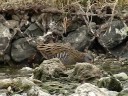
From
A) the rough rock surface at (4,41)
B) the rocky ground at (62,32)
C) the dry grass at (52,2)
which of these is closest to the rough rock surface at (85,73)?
the rocky ground at (62,32)

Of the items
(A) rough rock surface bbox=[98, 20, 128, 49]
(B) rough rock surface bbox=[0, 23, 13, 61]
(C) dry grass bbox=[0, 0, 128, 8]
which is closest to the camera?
(B) rough rock surface bbox=[0, 23, 13, 61]

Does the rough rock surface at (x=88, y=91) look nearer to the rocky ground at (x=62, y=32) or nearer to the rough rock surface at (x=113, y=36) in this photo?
the rocky ground at (x=62, y=32)

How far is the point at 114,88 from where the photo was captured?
→ 5836mm

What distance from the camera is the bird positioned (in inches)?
334

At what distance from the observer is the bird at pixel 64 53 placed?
8.49 m

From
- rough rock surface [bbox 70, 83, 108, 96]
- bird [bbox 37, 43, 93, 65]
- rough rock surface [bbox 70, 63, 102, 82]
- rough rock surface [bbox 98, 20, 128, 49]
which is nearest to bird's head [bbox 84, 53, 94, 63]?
bird [bbox 37, 43, 93, 65]

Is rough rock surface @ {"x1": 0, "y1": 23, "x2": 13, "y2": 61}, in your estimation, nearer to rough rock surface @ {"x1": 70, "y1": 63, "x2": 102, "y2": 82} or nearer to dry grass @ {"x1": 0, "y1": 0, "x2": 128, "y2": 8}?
dry grass @ {"x1": 0, "y1": 0, "x2": 128, "y2": 8}

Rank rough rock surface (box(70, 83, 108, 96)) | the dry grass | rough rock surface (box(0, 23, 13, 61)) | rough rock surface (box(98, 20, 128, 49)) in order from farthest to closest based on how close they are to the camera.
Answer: the dry grass, rough rock surface (box(98, 20, 128, 49)), rough rock surface (box(0, 23, 13, 61)), rough rock surface (box(70, 83, 108, 96))

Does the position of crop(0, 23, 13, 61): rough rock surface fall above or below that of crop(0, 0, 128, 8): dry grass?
below

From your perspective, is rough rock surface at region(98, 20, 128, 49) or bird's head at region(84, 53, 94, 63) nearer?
bird's head at region(84, 53, 94, 63)

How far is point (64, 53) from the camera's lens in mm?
8531

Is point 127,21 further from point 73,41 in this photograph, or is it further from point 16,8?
point 16,8

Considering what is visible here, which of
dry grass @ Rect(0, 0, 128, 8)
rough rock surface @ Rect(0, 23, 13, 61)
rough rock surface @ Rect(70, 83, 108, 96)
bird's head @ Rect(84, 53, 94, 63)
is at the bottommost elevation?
bird's head @ Rect(84, 53, 94, 63)

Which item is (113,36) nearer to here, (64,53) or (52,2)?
(64,53)
